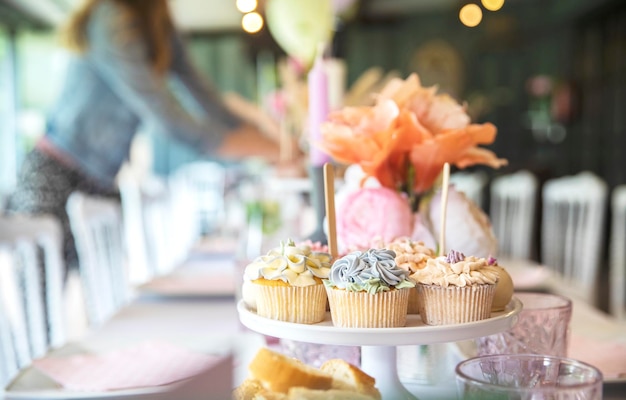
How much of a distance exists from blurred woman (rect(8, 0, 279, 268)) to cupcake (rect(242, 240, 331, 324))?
228cm

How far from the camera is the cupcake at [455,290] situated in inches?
25.5

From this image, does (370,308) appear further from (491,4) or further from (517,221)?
(517,221)

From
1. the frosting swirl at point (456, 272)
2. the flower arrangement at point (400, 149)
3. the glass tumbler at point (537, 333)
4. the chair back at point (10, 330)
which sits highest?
the flower arrangement at point (400, 149)

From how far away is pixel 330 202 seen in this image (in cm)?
73

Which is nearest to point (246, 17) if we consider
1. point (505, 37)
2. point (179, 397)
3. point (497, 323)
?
point (497, 323)

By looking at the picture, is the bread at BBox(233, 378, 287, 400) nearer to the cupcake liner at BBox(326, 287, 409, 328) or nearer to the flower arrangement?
the cupcake liner at BBox(326, 287, 409, 328)

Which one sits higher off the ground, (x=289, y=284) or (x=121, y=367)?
(x=289, y=284)

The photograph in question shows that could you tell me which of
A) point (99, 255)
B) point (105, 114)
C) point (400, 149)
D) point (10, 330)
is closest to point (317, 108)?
point (400, 149)

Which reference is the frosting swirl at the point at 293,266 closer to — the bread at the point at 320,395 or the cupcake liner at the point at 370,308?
the cupcake liner at the point at 370,308

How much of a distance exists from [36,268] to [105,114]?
5.84 ft

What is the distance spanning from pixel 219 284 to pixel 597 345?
0.95 m

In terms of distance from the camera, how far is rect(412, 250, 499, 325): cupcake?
65 cm

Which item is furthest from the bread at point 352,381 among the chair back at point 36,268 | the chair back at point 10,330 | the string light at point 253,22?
the chair back at point 36,268

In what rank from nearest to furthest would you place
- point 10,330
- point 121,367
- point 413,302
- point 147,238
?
1. point 413,302
2. point 121,367
3. point 10,330
4. point 147,238
